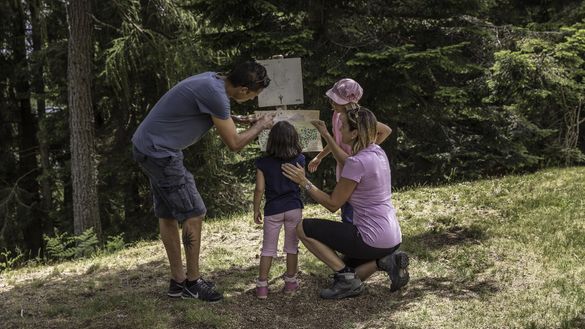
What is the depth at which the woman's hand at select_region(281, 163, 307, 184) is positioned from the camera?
4367mm

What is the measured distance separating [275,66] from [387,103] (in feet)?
14.2

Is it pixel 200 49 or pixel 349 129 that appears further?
pixel 200 49

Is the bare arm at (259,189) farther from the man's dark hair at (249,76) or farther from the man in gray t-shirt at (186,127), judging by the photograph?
the man's dark hair at (249,76)

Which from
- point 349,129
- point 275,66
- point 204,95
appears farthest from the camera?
point 275,66

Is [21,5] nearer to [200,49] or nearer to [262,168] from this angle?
[200,49]

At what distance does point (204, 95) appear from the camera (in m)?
4.05

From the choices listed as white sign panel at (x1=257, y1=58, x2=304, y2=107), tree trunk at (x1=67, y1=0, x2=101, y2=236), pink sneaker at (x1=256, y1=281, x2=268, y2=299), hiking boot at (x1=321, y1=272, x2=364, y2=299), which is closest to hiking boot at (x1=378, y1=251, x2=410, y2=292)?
hiking boot at (x1=321, y1=272, x2=364, y2=299)

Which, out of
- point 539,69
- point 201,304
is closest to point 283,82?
point 201,304

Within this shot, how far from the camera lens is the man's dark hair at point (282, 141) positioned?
4.51 meters

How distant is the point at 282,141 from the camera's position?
450 centimetres

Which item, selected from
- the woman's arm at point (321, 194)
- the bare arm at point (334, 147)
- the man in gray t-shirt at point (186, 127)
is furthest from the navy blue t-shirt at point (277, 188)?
the man in gray t-shirt at point (186, 127)

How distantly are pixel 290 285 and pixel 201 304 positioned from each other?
2.72 ft

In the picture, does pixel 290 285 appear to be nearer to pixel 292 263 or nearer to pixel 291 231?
pixel 292 263

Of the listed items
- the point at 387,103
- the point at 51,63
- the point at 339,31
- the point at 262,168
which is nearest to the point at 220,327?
the point at 262,168
